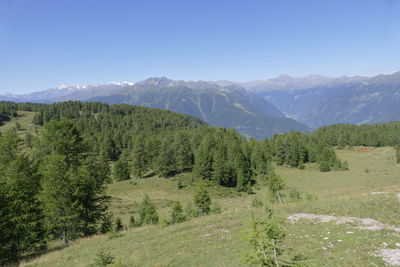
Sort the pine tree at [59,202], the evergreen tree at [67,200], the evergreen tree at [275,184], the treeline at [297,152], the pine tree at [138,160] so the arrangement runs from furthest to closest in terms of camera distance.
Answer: the treeline at [297,152]
the pine tree at [138,160]
the evergreen tree at [275,184]
the evergreen tree at [67,200]
the pine tree at [59,202]

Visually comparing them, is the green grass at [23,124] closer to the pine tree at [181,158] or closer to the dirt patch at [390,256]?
the pine tree at [181,158]

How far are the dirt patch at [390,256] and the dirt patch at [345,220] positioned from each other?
401 cm

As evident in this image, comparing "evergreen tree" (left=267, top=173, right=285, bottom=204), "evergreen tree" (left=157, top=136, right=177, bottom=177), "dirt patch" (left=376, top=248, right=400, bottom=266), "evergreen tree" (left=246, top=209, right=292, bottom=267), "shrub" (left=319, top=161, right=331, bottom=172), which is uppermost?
"evergreen tree" (left=246, top=209, right=292, bottom=267)

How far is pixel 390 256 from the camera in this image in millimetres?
10336

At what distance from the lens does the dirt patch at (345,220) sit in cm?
1481

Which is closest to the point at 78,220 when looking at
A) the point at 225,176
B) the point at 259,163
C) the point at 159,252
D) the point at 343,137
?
the point at 159,252

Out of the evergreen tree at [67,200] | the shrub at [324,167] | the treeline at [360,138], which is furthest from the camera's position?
the treeline at [360,138]

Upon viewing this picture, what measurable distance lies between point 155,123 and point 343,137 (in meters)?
125

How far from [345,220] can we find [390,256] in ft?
23.7

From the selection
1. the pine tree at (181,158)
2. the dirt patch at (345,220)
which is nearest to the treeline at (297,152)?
the pine tree at (181,158)

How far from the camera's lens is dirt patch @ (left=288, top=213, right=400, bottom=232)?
1481cm

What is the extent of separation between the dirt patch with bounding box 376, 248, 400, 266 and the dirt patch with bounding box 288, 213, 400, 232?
13.1ft

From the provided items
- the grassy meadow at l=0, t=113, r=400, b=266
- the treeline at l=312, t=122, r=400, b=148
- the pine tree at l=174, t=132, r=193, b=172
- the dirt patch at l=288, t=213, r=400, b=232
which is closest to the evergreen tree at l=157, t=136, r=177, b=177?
the pine tree at l=174, t=132, r=193, b=172

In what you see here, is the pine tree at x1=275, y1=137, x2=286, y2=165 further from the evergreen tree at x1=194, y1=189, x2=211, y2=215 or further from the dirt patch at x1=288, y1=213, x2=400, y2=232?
the dirt patch at x1=288, y1=213, x2=400, y2=232
